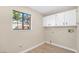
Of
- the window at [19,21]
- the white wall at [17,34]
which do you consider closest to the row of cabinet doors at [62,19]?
the white wall at [17,34]

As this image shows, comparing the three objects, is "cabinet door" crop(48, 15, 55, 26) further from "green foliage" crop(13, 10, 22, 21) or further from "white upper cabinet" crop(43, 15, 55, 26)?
"green foliage" crop(13, 10, 22, 21)

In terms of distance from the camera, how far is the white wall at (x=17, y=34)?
53.7 inches

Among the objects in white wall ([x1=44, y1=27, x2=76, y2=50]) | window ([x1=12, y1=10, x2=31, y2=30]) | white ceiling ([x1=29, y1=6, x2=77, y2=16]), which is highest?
A: white ceiling ([x1=29, y1=6, x2=77, y2=16])

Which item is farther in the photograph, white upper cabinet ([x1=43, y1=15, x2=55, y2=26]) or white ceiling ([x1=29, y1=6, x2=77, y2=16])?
white upper cabinet ([x1=43, y1=15, x2=55, y2=26])

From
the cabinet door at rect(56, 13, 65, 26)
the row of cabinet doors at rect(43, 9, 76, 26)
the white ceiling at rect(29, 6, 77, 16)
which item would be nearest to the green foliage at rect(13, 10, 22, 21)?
the white ceiling at rect(29, 6, 77, 16)

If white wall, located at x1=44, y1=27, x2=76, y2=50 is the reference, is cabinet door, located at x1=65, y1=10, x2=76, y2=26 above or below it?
above

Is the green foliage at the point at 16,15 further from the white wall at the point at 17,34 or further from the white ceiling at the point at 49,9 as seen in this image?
the white ceiling at the point at 49,9

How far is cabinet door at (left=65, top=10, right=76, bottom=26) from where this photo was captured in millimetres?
1400

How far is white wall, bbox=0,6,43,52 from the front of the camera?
53.7 inches

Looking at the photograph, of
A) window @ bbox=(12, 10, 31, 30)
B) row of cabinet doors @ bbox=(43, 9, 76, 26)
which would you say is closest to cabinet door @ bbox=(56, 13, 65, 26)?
row of cabinet doors @ bbox=(43, 9, 76, 26)

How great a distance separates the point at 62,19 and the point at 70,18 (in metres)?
0.11

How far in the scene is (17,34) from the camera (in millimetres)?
1425

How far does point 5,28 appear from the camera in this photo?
4.54 feet

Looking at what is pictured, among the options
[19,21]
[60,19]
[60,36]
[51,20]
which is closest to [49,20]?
[51,20]
